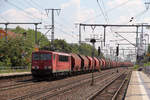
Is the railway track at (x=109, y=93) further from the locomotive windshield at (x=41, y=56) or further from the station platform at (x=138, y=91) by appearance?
the locomotive windshield at (x=41, y=56)

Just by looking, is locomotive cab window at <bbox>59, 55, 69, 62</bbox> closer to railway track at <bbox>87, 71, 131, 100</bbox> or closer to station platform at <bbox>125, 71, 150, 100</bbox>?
railway track at <bbox>87, 71, 131, 100</bbox>

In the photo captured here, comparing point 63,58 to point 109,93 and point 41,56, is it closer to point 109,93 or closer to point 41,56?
point 41,56

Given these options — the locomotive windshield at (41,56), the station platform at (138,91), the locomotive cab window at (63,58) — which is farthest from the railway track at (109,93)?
the locomotive cab window at (63,58)

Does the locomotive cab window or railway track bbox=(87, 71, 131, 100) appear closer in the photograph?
railway track bbox=(87, 71, 131, 100)

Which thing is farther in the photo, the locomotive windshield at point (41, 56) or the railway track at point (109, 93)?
the locomotive windshield at point (41, 56)

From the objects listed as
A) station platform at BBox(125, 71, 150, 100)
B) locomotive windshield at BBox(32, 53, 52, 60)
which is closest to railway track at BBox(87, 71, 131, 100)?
station platform at BBox(125, 71, 150, 100)

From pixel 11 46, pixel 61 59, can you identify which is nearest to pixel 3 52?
pixel 11 46

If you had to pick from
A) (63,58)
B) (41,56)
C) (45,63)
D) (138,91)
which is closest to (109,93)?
(138,91)

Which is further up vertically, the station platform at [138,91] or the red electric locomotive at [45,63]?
the red electric locomotive at [45,63]

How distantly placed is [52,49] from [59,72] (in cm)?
260

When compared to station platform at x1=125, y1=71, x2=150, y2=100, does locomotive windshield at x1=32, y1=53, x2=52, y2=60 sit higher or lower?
higher

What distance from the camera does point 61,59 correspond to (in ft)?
104

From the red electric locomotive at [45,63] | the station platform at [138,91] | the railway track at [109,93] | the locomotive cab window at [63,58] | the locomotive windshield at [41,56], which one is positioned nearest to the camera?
the station platform at [138,91]

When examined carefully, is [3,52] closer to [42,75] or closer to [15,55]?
[15,55]
